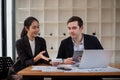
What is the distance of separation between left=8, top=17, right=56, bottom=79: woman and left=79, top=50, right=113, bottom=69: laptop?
614 mm

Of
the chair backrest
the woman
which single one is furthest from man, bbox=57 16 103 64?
the chair backrest

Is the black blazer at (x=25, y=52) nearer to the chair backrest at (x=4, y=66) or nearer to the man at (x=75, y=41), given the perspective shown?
the man at (x=75, y=41)

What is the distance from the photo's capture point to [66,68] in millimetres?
2092

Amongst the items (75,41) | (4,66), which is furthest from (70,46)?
(4,66)

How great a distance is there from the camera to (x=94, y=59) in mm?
2096

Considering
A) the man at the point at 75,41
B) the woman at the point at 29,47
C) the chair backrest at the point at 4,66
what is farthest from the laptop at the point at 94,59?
the chair backrest at the point at 4,66

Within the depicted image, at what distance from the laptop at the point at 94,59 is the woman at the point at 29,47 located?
61 centimetres

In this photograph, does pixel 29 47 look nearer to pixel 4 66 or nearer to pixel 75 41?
pixel 75 41

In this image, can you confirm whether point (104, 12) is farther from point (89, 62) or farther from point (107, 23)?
point (89, 62)

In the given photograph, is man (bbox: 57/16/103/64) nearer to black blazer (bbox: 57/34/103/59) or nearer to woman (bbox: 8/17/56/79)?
black blazer (bbox: 57/34/103/59)

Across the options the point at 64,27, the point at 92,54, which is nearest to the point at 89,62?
the point at 92,54

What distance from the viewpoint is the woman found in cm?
267

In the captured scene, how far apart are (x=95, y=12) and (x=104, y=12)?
0.77 feet

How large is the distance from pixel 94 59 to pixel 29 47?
102cm
